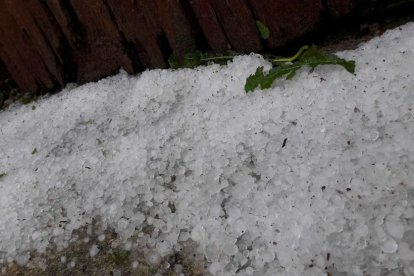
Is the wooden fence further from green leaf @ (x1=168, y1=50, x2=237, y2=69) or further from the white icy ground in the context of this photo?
the white icy ground

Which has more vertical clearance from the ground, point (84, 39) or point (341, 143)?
point (84, 39)

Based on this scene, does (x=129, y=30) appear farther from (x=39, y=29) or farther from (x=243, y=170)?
(x=243, y=170)

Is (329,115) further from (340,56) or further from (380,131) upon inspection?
(340,56)

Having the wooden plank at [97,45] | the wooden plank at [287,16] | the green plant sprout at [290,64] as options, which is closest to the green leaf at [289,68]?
the green plant sprout at [290,64]

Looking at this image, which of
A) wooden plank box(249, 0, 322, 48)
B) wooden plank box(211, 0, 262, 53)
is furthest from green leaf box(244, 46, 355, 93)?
wooden plank box(211, 0, 262, 53)

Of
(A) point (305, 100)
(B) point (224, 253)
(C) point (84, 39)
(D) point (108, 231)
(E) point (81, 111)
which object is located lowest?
(B) point (224, 253)

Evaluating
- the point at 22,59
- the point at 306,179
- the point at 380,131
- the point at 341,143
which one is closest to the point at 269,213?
the point at 306,179

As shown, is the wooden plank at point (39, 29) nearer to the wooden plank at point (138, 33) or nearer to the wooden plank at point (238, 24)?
the wooden plank at point (138, 33)
